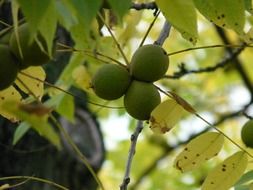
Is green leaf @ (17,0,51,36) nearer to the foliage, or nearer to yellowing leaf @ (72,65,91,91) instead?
the foliage

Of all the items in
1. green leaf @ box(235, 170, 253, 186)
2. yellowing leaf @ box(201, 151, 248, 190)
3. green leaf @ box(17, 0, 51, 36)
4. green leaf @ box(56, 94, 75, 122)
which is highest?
green leaf @ box(17, 0, 51, 36)

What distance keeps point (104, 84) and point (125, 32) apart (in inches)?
20.9

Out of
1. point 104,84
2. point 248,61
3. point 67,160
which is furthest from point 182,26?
point 248,61

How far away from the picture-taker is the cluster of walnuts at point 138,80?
1078 mm

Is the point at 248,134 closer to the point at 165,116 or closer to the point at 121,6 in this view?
the point at 165,116

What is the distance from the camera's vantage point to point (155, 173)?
12.1 ft

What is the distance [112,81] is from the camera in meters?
1.08

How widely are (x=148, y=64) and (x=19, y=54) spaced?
0.23 meters

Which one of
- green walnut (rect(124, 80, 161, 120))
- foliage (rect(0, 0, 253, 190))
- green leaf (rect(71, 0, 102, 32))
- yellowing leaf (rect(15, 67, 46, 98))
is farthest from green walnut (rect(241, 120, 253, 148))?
green leaf (rect(71, 0, 102, 32))

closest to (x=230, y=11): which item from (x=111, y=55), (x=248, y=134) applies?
(x=248, y=134)

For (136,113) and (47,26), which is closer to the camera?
(47,26)

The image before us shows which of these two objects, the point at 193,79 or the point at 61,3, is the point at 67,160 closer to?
the point at 61,3

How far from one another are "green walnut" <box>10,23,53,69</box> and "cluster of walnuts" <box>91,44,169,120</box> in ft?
0.55

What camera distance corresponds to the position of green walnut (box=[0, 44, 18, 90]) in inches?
36.3
